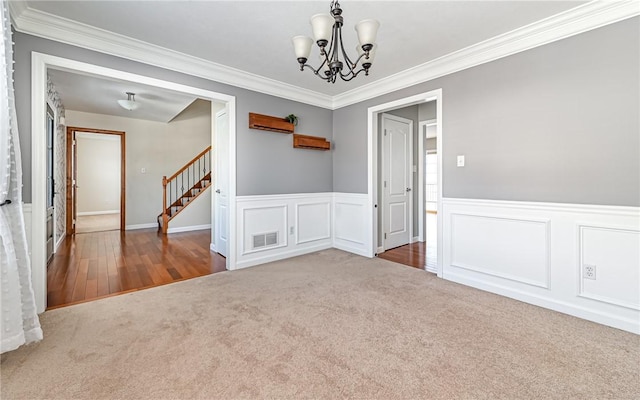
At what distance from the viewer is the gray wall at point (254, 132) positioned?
232cm

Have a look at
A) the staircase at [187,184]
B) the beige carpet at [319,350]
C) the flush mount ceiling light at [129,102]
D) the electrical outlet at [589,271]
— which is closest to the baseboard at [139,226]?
the staircase at [187,184]

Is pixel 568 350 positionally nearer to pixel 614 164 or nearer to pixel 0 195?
pixel 614 164

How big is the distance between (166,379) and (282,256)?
2.49m

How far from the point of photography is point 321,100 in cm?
445

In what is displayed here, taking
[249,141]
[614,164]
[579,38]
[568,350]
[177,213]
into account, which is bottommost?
[568,350]

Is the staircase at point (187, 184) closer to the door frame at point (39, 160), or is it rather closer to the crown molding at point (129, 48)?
the crown molding at point (129, 48)

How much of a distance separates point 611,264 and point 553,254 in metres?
0.36

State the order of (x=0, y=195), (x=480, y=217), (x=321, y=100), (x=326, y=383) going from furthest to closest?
(x=321, y=100) < (x=480, y=217) < (x=0, y=195) < (x=326, y=383)

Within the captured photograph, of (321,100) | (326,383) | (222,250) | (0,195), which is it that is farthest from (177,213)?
(326,383)

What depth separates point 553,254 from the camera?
2461 mm

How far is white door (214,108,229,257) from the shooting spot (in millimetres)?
4160

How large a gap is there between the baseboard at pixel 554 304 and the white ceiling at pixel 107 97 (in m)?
4.05

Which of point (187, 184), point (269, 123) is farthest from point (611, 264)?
point (187, 184)

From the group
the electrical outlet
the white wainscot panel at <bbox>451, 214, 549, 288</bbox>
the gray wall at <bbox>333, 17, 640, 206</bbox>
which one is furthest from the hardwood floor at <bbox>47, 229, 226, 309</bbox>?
the electrical outlet
